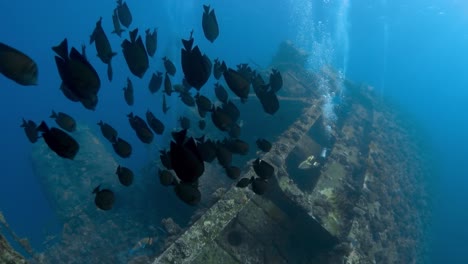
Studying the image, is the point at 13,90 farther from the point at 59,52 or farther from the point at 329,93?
the point at 59,52

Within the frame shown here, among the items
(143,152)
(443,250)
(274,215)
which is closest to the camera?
(274,215)

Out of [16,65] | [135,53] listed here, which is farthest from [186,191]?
[135,53]

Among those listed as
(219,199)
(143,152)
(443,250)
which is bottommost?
(443,250)

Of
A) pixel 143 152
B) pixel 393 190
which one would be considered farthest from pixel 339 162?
pixel 143 152

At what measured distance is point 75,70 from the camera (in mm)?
2455

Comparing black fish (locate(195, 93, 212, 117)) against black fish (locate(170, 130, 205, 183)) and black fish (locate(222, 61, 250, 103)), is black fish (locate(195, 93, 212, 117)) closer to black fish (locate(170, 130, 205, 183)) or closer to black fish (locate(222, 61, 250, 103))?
black fish (locate(222, 61, 250, 103))

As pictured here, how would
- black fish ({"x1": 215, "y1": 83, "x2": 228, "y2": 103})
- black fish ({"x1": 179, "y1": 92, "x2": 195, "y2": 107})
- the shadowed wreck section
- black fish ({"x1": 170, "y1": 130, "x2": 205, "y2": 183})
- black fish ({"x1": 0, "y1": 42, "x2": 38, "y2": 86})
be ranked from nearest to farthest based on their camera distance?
black fish ({"x1": 170, "y1": 130, "x2": 205, "y2": 183}), black fish ({"x1": 0, "y1": 42, "x2": 38, "y2": 86}), black fish ({"x1": 215, "y1": 83, "x2": 228, "y2": 103}), black fish ({"x1": 179, "y1": 92, "x2": 195, "y2": 107}), the shadowed wreck section

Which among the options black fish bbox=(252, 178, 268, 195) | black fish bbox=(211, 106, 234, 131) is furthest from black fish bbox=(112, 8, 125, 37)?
black fish bbox=(252, 178, 268, 195)

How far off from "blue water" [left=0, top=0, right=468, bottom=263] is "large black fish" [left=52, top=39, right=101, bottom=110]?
2062 cm

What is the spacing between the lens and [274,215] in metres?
8.23

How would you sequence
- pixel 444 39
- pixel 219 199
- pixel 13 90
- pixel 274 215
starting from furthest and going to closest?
pixel 444 39, pixel 13 90, pixel 274 215, pixel 219 199

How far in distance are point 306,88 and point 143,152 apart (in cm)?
2424

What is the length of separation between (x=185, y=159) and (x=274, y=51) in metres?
75.7

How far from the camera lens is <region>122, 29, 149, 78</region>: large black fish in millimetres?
3369
